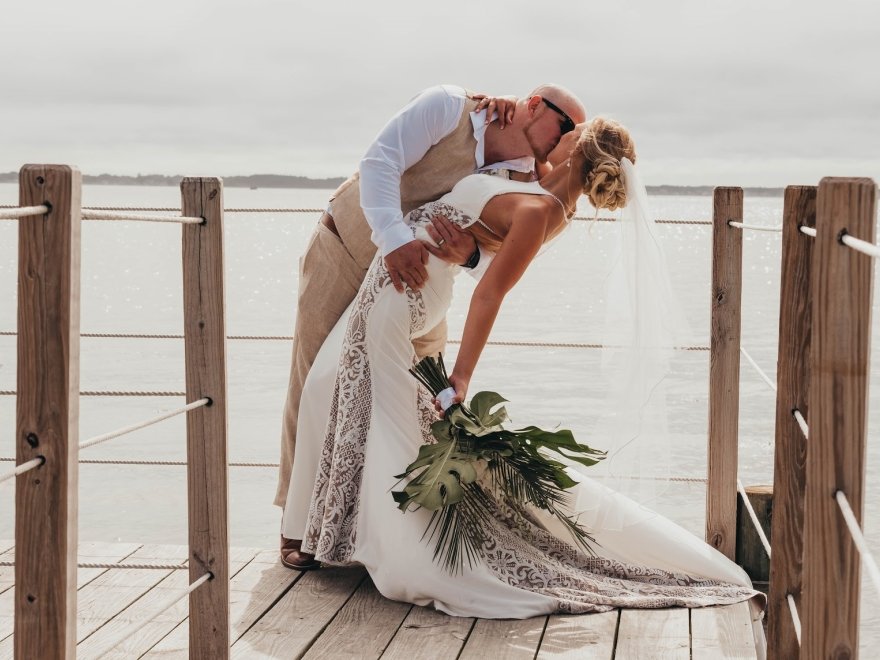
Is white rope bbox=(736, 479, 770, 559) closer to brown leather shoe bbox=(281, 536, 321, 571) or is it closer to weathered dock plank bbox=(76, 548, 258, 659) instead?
brown leather shoe bbox=(281, 536, 321, 571)

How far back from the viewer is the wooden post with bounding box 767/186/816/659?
1.99 m

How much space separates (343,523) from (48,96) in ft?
61.5

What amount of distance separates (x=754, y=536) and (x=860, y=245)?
1.91 metres

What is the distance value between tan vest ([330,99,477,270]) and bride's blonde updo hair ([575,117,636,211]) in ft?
1.15

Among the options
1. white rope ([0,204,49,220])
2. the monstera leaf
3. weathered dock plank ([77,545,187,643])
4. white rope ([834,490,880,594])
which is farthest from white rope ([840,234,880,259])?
weathered dock plank ([77,545,187,643])

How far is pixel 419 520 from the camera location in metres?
2.58

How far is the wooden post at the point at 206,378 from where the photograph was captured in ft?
6.80

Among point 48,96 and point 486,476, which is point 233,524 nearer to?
point 486,476

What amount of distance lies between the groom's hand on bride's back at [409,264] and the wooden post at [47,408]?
49.3 inches

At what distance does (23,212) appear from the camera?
4.52ft

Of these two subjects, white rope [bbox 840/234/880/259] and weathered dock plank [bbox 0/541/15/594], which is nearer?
white rope [bbox 840/234/880/259]

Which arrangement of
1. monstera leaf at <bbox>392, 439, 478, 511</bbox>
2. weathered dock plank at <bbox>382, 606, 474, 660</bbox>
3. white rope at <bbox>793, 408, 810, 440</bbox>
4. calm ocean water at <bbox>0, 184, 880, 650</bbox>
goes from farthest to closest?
calm ocean water at <bbox>0, 184, 880, 650</bbox>
monstera leaf at <bbox>392, 439, 478, 511</bbox>
weathered dock plank at <bbox>382, 606, 474, 660</bbox>
white rope at <bbox>793, 408, 810, 440</bbox>

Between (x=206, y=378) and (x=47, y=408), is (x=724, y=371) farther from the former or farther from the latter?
(x=47, y=408)

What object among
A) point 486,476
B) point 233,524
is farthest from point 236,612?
point 233,524
